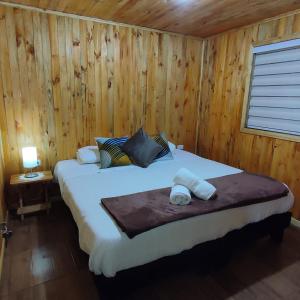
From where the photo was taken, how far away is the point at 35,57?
105 inches

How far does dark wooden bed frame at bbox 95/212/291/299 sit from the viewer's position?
58.0 inches

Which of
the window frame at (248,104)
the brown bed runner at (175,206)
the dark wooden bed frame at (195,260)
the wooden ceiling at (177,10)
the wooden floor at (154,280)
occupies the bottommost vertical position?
the wooden floor at (154,280)

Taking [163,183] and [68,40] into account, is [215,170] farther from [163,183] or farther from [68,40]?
[68,40]

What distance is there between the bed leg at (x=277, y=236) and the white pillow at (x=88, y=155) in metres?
2.05

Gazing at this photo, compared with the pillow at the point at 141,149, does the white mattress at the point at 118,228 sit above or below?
below

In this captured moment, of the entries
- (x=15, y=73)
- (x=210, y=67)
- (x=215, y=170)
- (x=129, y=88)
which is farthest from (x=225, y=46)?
(x=15, y=73)

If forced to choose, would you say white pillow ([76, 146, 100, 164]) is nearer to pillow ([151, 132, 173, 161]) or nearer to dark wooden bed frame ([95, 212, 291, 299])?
pillow ([151, 132, 173, 161])

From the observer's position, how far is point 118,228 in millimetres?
1485

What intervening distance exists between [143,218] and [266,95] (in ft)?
7.70

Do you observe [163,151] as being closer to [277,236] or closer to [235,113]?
[235,113]

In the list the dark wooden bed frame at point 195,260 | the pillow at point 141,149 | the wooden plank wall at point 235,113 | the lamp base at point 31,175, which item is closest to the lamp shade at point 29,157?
the lamp base at point 31,175

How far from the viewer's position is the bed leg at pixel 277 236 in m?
2.27

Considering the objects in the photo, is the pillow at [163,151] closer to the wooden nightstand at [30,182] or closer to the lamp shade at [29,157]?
the wooden nightstand at [30,182]

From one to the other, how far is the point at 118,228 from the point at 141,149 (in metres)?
1.41
